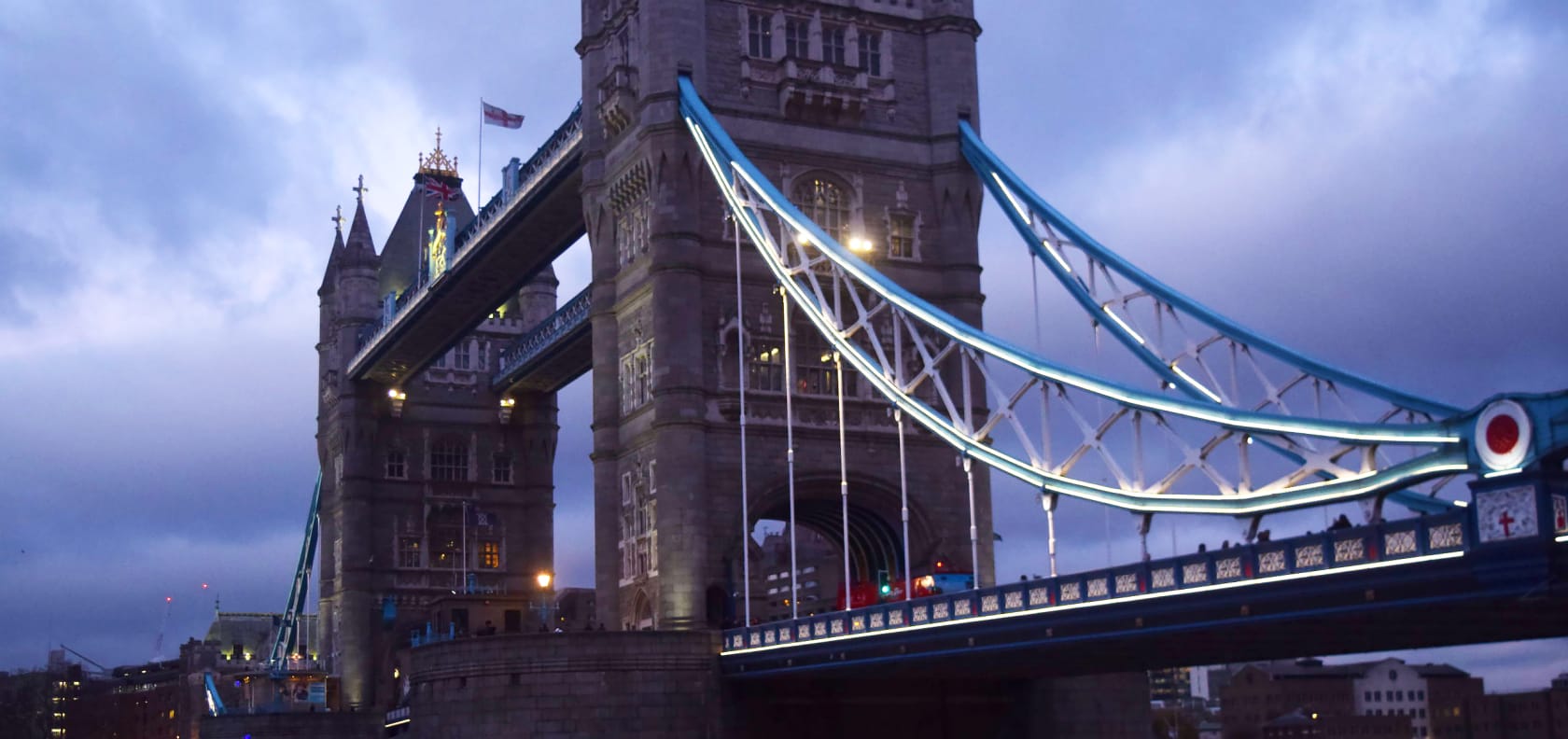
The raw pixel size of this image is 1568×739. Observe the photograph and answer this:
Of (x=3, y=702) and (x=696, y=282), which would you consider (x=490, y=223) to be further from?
(x=3, y=702)

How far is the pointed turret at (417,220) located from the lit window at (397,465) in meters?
8.27

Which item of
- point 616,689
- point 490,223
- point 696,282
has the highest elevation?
point 490,223

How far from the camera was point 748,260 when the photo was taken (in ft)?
182

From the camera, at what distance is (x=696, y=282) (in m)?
54.5

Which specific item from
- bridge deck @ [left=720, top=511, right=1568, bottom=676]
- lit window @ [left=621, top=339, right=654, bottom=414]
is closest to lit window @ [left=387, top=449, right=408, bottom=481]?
lit window @ [left=621, top=339, right=654, bottom=414]

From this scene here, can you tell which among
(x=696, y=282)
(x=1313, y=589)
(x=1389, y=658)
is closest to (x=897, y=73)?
(x=696, y=282)

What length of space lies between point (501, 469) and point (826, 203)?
3962 centimetres

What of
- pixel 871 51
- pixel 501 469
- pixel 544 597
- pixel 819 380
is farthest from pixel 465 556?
pixel 871 51

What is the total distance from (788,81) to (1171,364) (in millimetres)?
17074

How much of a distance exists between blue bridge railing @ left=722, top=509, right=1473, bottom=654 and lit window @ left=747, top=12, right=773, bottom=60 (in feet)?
60.9

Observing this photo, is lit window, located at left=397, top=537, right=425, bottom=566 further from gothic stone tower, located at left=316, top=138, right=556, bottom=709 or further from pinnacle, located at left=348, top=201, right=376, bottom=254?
pinnacle, located at left=348, top=201, right=376, bottom=254

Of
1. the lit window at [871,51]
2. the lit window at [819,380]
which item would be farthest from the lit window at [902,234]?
the lit window at [871,51]

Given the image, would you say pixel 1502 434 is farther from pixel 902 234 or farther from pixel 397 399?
pixel 397 399

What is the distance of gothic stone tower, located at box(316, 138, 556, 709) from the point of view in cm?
8788
